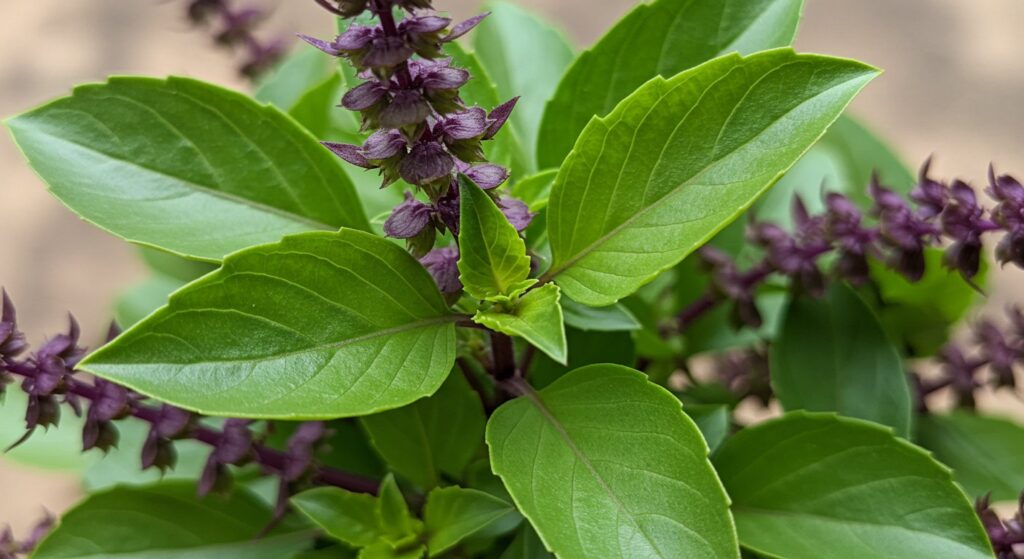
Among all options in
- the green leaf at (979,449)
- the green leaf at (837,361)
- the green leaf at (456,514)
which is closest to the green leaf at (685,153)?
the green leaf at (456,514)

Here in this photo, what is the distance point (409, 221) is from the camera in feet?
1.30

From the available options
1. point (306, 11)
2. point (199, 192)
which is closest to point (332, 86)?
point (199, 192)

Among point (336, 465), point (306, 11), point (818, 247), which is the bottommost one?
point (336, 465)

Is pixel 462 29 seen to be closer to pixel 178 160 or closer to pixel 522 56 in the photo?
pixel 178 160

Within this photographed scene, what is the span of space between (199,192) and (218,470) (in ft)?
0.43

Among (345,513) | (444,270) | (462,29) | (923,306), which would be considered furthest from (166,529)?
(923,306)

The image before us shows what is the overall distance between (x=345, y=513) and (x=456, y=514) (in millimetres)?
58

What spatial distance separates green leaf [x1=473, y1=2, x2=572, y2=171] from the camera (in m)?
0.61

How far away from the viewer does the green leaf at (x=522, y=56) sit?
614 mm

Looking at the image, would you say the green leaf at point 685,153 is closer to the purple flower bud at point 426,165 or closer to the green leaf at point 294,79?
the purple flower bud at point 426,165

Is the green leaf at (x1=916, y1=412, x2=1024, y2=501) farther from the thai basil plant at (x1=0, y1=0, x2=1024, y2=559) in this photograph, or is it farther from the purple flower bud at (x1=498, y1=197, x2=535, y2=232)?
the purple flower bud at (x1=498, y1=197, x2=535, y2=232)

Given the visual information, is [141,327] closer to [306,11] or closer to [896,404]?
[896,404]

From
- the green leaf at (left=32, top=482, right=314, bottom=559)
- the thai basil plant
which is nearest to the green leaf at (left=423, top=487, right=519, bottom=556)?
the thai basil plant

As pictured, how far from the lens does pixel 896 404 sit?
560mm
